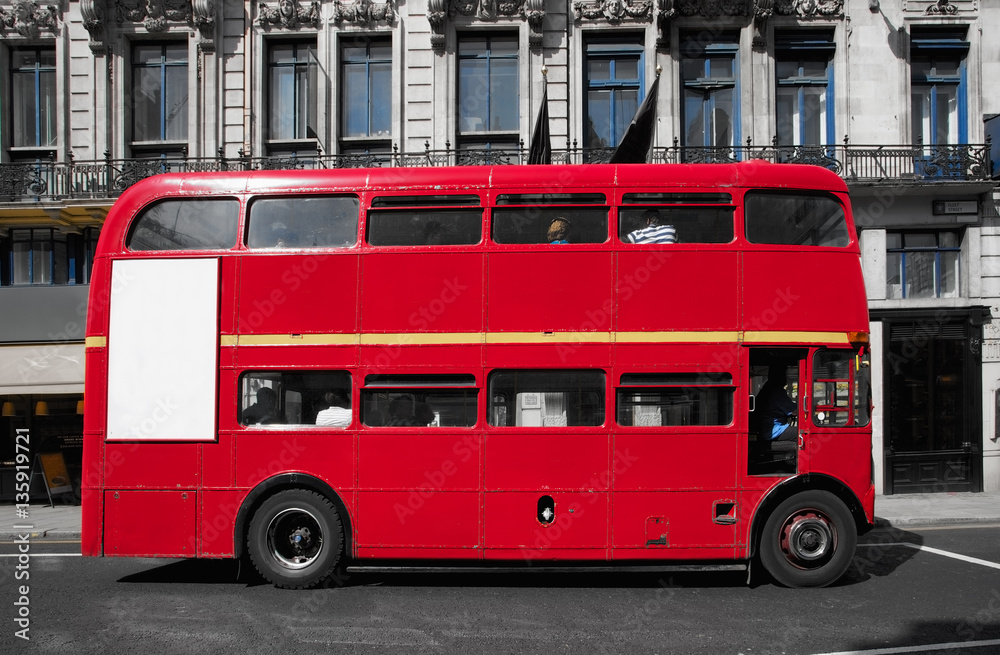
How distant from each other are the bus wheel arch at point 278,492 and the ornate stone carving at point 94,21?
12768 millimetres

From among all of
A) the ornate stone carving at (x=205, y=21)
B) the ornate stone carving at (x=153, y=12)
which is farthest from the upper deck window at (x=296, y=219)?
the ornate stone carving at (x=153, y=12)

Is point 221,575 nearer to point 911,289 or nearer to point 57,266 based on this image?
point 57,266

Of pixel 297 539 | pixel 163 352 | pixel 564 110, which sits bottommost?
pixel 297 539

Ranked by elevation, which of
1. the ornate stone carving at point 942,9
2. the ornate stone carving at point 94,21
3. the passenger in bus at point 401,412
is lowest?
the passenger in bus at point 401,412

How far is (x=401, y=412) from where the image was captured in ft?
24.5

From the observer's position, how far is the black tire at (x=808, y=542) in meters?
7.40

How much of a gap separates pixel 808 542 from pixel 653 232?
11.8 feet

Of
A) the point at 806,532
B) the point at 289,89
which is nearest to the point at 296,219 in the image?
the point at 806,532

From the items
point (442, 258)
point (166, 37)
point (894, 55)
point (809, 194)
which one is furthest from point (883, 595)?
point (166, 37)

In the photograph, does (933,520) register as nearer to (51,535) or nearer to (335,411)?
(335,411)

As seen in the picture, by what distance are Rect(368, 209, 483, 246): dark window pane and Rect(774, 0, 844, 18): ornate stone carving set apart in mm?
11702

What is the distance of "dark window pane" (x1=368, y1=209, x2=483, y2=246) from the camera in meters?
7.48

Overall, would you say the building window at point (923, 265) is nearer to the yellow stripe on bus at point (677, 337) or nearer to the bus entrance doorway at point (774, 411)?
the bus entrance doorway at point (774, 411)

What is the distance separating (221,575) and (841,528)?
6736 mm
